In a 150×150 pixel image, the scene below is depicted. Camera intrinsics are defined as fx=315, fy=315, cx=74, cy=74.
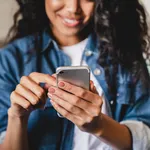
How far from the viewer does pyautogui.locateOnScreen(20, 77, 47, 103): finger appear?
0.46 m

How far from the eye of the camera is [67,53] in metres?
0.61

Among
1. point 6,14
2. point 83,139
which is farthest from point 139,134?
point 6,14

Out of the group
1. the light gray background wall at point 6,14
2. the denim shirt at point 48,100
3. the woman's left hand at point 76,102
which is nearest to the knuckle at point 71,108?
the woman's left hand at point 76,102

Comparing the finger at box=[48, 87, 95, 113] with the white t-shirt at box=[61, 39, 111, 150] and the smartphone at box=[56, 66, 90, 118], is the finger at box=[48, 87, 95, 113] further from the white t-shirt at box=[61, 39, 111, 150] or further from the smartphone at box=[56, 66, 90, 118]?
the white t-shirt at box=[61, 39, 111, 150]

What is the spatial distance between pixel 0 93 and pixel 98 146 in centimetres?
20

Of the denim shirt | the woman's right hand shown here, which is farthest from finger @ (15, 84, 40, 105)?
the denim shirt

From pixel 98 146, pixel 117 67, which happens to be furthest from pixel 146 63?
pixel 98 146

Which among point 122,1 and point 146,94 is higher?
point 122,1

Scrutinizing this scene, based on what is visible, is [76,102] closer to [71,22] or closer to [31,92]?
[31,92]

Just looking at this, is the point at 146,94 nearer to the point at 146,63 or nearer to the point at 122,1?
the point at 146,63

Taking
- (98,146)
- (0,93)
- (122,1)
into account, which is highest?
(122,1)

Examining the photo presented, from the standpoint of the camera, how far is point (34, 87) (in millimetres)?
456

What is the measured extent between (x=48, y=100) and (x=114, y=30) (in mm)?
190

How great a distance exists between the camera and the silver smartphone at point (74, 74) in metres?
0.42
